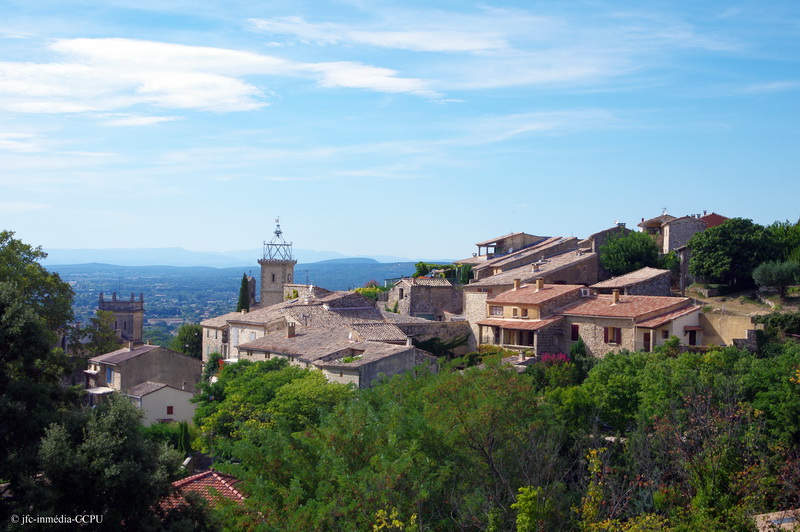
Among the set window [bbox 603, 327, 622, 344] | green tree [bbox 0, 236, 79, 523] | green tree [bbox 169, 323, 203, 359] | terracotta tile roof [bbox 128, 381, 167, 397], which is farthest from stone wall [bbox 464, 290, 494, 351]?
green tree [bbox 0, 236, 79, 523]

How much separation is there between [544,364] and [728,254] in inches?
589

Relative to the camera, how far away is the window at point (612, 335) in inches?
1427

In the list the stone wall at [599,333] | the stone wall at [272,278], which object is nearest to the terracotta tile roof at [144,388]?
the stone wall at [599,333]

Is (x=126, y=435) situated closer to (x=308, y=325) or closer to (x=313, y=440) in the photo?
(x=313, y=440)

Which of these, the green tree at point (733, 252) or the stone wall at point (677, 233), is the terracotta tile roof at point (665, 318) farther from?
the stone wall at point (677, 233)

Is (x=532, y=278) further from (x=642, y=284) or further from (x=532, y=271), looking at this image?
(x=642, y=284)

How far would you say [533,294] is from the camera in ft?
135

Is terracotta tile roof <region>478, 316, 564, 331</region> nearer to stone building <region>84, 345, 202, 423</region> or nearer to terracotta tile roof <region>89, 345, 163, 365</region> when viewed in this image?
stone building <region>84, 345, 202, 423</region>

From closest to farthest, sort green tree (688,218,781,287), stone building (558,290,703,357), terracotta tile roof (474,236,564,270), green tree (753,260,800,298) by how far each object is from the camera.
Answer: stone building (558,290,703,357)
green tree (753,260,800,298)
green tree (688,218,781,287)
terracotta tile roof (474,236,564,270)

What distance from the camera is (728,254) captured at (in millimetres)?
43094

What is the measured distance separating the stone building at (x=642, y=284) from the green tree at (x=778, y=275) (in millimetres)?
4541

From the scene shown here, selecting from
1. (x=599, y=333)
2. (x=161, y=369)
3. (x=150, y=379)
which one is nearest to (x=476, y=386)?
(x=599, y=333)

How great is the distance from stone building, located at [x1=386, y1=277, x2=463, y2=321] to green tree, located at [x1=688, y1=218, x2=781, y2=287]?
14.0m

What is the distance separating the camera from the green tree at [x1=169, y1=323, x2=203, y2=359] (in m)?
61.2
